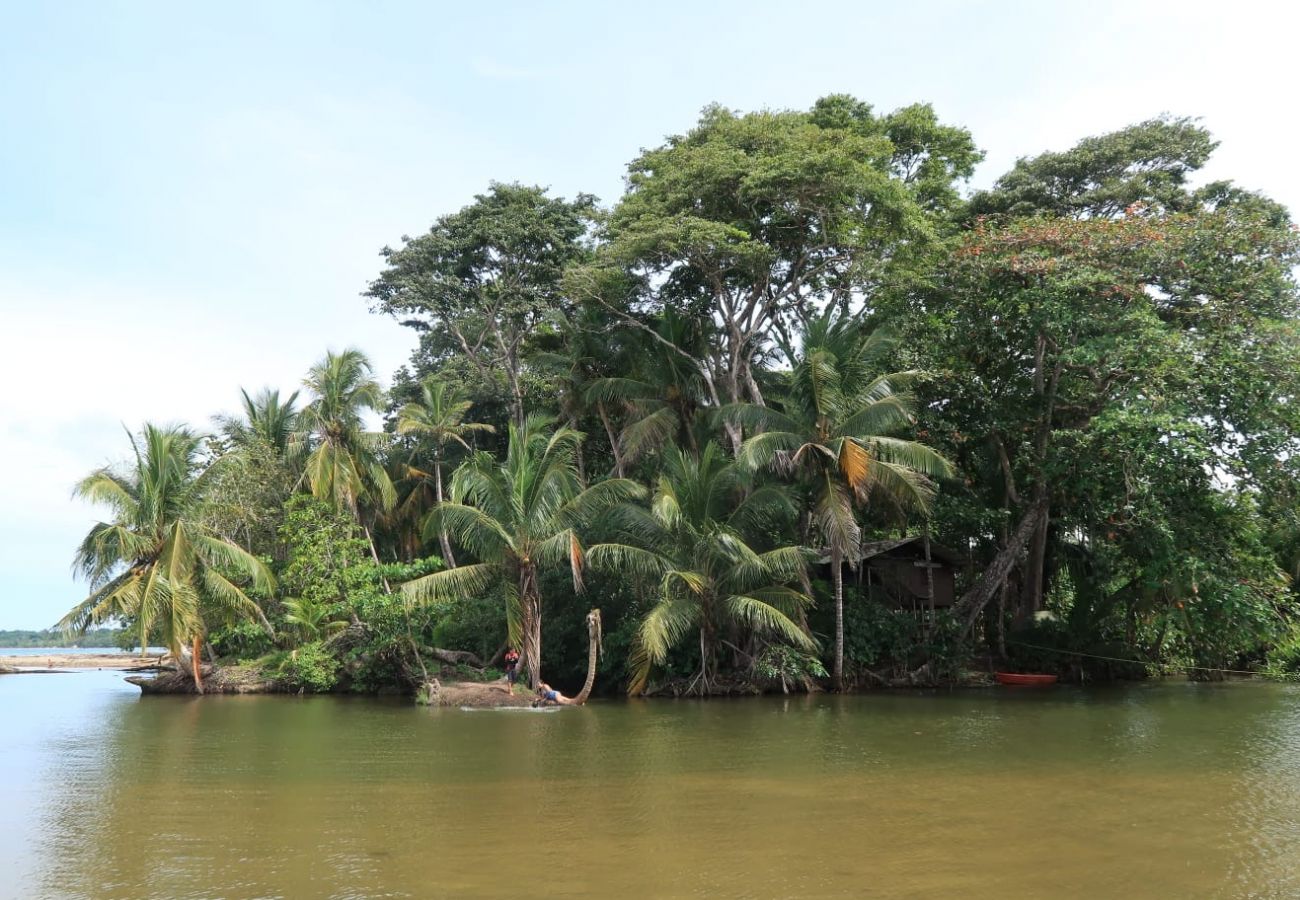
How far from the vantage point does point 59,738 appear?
45.9 ft

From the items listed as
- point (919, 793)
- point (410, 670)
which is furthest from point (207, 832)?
point (410, 670)

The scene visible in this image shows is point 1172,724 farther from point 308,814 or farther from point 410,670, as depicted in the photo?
point 410,670

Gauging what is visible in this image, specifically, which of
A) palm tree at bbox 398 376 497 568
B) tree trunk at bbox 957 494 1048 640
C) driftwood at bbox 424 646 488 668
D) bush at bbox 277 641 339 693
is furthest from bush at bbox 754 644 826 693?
palm tree at bbox 398 376 497 568

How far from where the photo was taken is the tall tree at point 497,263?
26.5 m

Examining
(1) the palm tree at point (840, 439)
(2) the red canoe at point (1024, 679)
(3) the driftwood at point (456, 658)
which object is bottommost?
(2) the red canoe at point (1024, 679)

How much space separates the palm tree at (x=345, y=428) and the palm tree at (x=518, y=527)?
6.71 metres

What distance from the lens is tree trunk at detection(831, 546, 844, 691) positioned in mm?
19422

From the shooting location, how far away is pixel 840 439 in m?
18.5

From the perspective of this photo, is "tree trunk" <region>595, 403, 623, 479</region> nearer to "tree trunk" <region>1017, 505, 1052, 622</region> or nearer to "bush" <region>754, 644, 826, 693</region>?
"bush" <region>754, 644, 826, 693</region>

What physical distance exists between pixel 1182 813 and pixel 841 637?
1222 centimetres

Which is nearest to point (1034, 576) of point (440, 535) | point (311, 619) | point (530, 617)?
point (530, 617)

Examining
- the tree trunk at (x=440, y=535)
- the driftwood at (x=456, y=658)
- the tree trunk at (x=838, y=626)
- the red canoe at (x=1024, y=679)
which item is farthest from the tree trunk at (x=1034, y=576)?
the tree trunk at (x=440, y=535)

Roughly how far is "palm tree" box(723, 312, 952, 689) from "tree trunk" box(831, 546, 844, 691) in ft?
0.07

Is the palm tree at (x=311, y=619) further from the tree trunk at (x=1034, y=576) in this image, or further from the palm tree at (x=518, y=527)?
the tree trunk at (x=1034, y=576)
